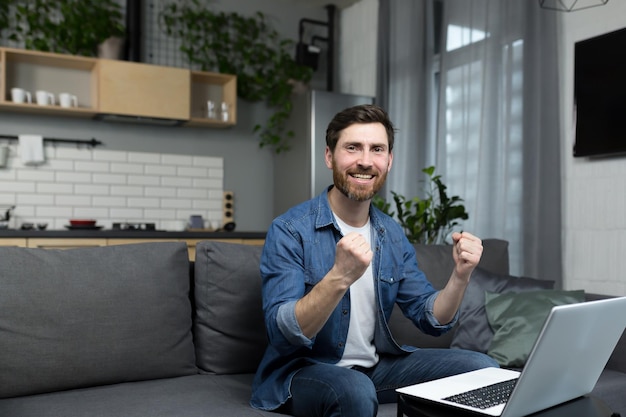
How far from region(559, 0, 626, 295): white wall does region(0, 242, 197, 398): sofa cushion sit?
6.96 ft

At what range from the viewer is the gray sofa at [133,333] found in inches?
71.8

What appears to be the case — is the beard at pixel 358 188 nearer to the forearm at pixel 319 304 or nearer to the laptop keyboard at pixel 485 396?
the forearm at pixel 319 304

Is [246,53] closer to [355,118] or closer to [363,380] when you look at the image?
[355,118]

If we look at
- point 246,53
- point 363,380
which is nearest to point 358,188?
point 363,380

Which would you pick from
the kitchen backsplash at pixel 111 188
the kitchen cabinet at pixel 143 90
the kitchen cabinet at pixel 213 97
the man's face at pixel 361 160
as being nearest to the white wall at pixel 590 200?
the man's face at pixel 361 160

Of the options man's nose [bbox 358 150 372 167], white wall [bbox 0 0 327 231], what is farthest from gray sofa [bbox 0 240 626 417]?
white wall [bbox 0 0 327 231]

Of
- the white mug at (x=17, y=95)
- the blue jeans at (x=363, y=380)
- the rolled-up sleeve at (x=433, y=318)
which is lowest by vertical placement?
the blue jeans at (x=363, y=380)

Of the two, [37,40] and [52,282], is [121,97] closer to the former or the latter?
[37,40]

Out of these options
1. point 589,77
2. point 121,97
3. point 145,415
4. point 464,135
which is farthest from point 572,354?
point 121,97

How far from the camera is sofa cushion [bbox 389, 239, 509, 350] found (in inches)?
98.3

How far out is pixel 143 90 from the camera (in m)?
4.71

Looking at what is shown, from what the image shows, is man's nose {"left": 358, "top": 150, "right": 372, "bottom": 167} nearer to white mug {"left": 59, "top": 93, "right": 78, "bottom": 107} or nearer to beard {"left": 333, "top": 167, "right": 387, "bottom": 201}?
beard {"left": 333, "top": 167, "right": 387, "bottom": 201}

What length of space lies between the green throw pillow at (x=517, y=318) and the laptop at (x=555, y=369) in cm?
88

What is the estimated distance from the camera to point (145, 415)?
5.48 feet
